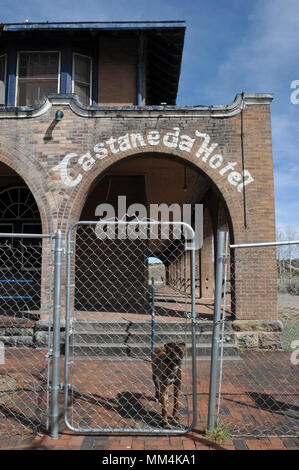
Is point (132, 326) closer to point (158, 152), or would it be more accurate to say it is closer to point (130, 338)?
point (130, 338)

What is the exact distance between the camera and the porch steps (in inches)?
249

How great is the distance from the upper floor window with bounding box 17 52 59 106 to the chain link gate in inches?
162

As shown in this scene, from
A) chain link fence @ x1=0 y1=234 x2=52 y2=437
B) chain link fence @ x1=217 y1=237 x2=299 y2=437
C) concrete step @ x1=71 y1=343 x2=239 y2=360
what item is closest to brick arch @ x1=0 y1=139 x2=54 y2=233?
chain link fence @ x1=0 y1=234 x2=52 y2=437

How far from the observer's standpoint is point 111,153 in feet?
24.5

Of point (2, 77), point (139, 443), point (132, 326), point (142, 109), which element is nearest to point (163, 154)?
point (142, 109)

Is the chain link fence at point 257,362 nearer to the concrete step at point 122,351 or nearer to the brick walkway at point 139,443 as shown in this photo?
the brick walkway at point 139,443

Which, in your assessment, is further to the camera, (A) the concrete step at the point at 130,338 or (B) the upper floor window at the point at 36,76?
(B) the upper floor window at the point at 36,76

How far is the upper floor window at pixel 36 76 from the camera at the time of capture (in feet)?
31.4

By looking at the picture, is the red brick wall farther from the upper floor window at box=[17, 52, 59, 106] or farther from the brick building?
the upper floor window at box=[17, 52, 59, 106]

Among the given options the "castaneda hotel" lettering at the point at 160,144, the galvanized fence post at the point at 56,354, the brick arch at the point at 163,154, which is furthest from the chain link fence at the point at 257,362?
the "castaneda hotel" lettering at the point at 160,144

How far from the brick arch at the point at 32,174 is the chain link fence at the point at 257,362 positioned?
411cm

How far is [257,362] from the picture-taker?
609 cm
